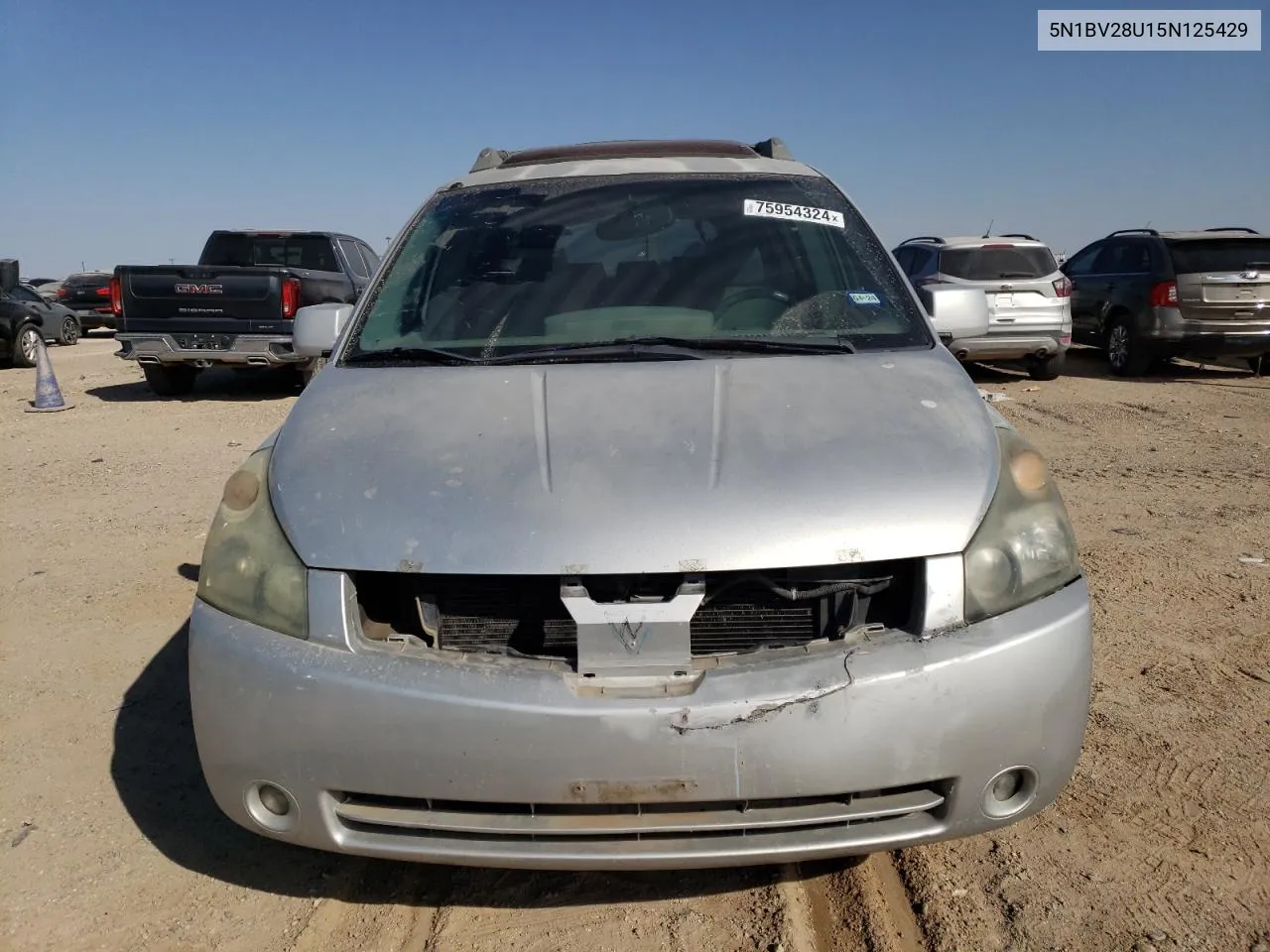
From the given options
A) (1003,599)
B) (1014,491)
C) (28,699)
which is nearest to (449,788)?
(1003,599)

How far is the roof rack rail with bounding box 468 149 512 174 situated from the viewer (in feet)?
13.1

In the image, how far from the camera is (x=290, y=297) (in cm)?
1059

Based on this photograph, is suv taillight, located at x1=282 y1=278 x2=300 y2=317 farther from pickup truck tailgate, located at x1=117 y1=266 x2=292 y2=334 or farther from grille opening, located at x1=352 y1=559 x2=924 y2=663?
grille opening, located at x1=352 y1=559 x2=924 y2=663

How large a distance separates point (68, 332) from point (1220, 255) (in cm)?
1832

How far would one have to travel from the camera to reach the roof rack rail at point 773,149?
13.0ft

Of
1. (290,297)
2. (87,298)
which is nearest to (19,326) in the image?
(290,297)

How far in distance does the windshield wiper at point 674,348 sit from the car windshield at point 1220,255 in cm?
1037

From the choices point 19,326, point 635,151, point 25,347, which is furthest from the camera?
point 25,347

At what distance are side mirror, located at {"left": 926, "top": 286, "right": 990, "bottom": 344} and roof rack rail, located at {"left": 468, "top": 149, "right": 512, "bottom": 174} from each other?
178 cm

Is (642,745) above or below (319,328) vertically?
below

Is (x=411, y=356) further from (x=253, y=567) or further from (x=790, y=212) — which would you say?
(x=790, y=212)

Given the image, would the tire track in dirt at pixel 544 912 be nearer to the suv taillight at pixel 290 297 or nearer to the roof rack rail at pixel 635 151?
the roof rack rail at pixel 635 151

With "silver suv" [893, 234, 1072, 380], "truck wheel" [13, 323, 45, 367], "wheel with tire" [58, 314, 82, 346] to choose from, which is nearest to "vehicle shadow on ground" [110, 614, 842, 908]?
"silver suv" [893, 234, 1072, 380]

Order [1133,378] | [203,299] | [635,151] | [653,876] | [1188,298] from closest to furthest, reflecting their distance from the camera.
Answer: [653,876]
[635,151]
[203,299]
[1188,298]
[1133,378]
